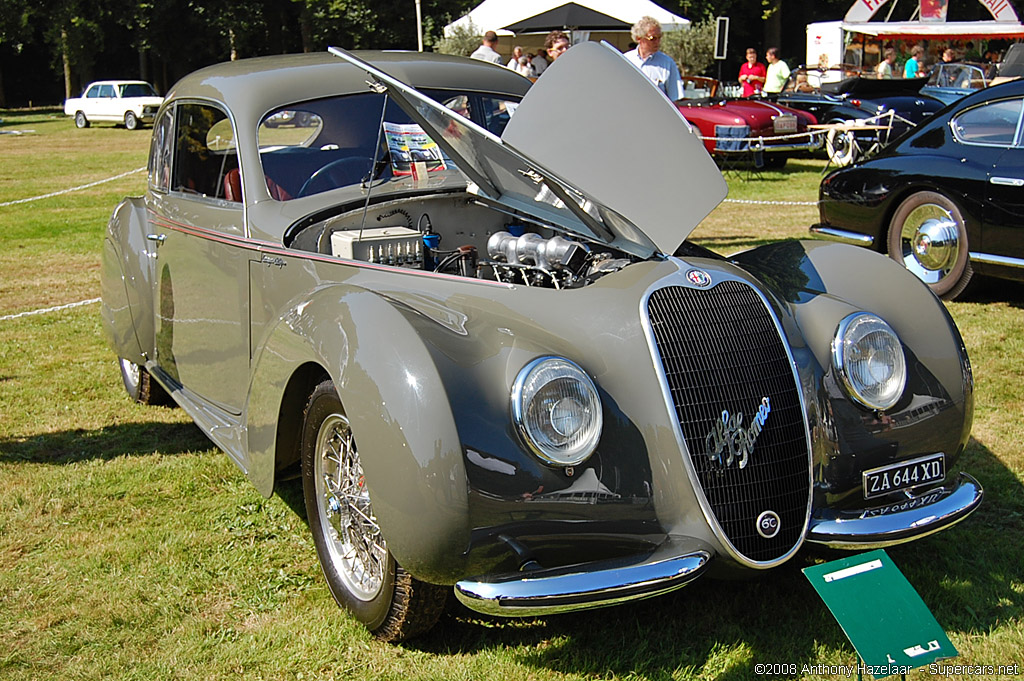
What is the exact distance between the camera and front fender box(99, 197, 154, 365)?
16.2ft

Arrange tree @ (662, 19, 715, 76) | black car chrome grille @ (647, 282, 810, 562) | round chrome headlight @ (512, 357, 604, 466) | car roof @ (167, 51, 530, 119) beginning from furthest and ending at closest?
tree @ (662, 19, 715, 76), car roof @ (167, 51, 530, 119), black car chrome grille @ (647, 282, 810, 562), round chrome headlight @ (512, 357, 604, 466)

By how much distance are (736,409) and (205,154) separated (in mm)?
2973

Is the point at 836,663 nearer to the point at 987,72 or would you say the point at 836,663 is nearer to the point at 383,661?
Result: the point at 383,661

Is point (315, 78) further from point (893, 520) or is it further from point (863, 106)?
point (863, 106)

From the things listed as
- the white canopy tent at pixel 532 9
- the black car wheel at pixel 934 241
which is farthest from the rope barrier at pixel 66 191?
the black car wheel at pixel 934 241

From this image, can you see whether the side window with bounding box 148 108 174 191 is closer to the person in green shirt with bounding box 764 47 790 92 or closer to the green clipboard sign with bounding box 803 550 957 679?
the green clipboard sign with bounding box 803 550 957 679

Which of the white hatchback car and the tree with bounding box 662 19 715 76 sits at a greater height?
the tree with bounding box 662 19 715 76

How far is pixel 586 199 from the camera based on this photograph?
11.0 feet

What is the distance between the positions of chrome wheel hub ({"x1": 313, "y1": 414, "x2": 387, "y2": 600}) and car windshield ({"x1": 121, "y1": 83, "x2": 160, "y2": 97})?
29952 mm

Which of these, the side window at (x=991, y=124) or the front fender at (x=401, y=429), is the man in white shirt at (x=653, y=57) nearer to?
the side window at (x=991, y=124)

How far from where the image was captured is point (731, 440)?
9.11ft

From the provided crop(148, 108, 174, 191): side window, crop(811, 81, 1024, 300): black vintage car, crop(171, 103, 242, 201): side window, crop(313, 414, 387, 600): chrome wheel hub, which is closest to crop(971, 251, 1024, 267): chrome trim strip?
crop(811, 81, 1024, 300): black vintage car

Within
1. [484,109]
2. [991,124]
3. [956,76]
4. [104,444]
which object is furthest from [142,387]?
[956,76]

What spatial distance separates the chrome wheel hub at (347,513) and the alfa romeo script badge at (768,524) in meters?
1.10
